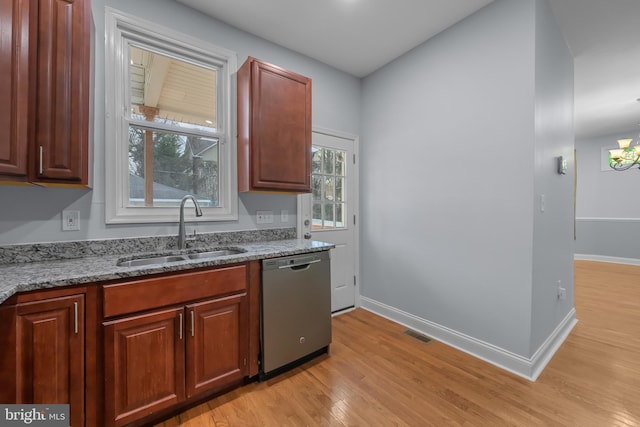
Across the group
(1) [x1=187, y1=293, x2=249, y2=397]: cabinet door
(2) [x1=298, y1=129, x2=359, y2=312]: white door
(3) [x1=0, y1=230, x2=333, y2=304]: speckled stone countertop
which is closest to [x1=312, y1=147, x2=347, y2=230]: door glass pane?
(2) [x1=298, y1=129, x2=359, y2=312]: white door

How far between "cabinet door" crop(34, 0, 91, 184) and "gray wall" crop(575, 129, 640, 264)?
28.0ft

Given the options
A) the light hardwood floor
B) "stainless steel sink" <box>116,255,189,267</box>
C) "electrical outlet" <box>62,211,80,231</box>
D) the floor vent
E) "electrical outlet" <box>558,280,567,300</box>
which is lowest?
the light hardwood floor

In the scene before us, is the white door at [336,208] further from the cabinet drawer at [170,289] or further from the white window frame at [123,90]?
the cabinet drawer at [170,289]

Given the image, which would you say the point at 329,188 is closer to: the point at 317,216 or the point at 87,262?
the point at 317,216

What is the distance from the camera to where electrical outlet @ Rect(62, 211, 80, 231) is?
1729 millimetres

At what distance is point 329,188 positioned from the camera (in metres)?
3.16

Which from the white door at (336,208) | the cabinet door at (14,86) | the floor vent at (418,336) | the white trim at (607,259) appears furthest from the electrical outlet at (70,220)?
the white trim at (607,259)

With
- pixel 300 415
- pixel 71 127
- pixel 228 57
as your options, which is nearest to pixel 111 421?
pixel 300 415

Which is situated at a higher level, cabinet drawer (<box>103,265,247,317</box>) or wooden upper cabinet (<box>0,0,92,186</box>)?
wooden upper cabinet (<box>0,0,92,186</box>)

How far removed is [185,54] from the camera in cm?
223

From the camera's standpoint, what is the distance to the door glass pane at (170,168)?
6.72 feet

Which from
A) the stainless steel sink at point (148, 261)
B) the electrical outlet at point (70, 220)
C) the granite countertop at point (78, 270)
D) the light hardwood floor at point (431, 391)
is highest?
the electrical outlet at point (70, 220)

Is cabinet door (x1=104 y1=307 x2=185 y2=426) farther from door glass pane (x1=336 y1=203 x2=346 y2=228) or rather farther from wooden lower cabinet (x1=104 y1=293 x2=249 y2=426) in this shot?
door glass pane (x1=336 y1=203 x2=346 y2=228)

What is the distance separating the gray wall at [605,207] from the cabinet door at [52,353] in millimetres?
8544
